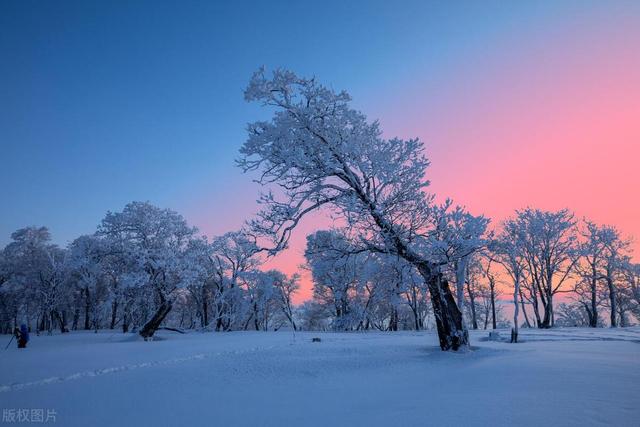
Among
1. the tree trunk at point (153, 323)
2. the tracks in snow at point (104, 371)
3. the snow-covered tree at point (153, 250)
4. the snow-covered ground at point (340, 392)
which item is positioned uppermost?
the snow-covered tree at point (153, 250)

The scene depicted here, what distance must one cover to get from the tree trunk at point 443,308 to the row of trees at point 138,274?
17.7ft

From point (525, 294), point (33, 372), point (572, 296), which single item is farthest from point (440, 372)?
point (572, 296)

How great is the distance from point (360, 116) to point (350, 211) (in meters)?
3.15

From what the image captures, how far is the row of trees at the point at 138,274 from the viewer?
2461 centimetres

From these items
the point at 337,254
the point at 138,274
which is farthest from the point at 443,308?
the point at 138,274

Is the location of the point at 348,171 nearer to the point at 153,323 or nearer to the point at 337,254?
the point at 337,254

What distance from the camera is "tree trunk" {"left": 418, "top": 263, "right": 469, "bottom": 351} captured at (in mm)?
11086

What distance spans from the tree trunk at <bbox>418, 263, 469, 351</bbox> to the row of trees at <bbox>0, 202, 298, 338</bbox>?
5387 mm

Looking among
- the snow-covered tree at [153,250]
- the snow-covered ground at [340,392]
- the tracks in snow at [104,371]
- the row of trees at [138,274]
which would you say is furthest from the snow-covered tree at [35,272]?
the snow-covered ground at [340,392]

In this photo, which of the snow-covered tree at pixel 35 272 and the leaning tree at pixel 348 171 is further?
the snow-covered tree at pixel 35 272

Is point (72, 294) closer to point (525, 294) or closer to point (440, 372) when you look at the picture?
point (440, 372)

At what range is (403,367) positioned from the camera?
8.47 metres

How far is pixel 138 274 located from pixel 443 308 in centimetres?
2162

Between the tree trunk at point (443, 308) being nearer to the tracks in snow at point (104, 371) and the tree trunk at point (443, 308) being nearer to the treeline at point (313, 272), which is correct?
the treeline at point (313, 272)
